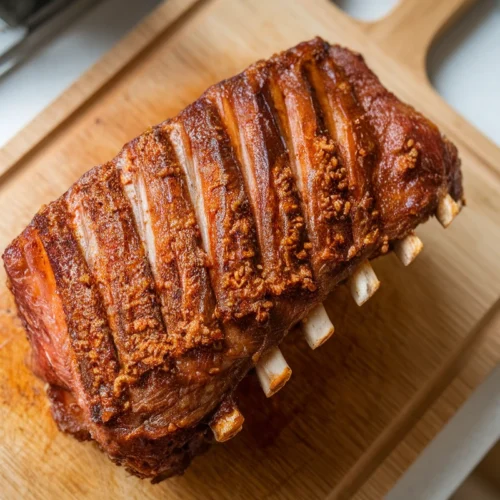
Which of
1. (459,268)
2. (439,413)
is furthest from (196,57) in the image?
(439,413)

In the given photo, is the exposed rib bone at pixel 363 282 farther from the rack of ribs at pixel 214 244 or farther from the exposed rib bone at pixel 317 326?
the exposed rib bone at pixel 317 326

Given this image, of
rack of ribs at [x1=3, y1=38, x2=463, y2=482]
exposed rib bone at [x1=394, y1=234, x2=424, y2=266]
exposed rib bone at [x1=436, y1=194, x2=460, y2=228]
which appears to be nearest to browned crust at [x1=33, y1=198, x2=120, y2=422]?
rack of ribs at [x1=3, y1=38, x2=463, y2=482]

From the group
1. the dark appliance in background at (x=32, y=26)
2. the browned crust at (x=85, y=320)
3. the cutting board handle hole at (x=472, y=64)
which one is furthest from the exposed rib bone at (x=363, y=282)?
the dark appliance in background at (x=32, y=26)

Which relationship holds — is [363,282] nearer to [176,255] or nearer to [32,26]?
[176,255]

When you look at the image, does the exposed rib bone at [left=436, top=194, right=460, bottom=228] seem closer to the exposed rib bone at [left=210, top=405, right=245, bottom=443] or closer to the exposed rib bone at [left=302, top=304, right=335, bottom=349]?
the exposed rib bone at [left=302, top=304, right=335, bottom=349]

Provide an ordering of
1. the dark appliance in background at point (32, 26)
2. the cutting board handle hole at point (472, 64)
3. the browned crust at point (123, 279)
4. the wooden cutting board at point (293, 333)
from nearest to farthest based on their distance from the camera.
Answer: the browned crust at point (123, 279) → the wooden cutting board at point (293, 333) → the dark appliance in background at point (32, 26) → the cutting board handle hole at point (472, 64)

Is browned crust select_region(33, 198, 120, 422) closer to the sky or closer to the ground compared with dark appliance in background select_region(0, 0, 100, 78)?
closer to the ground
